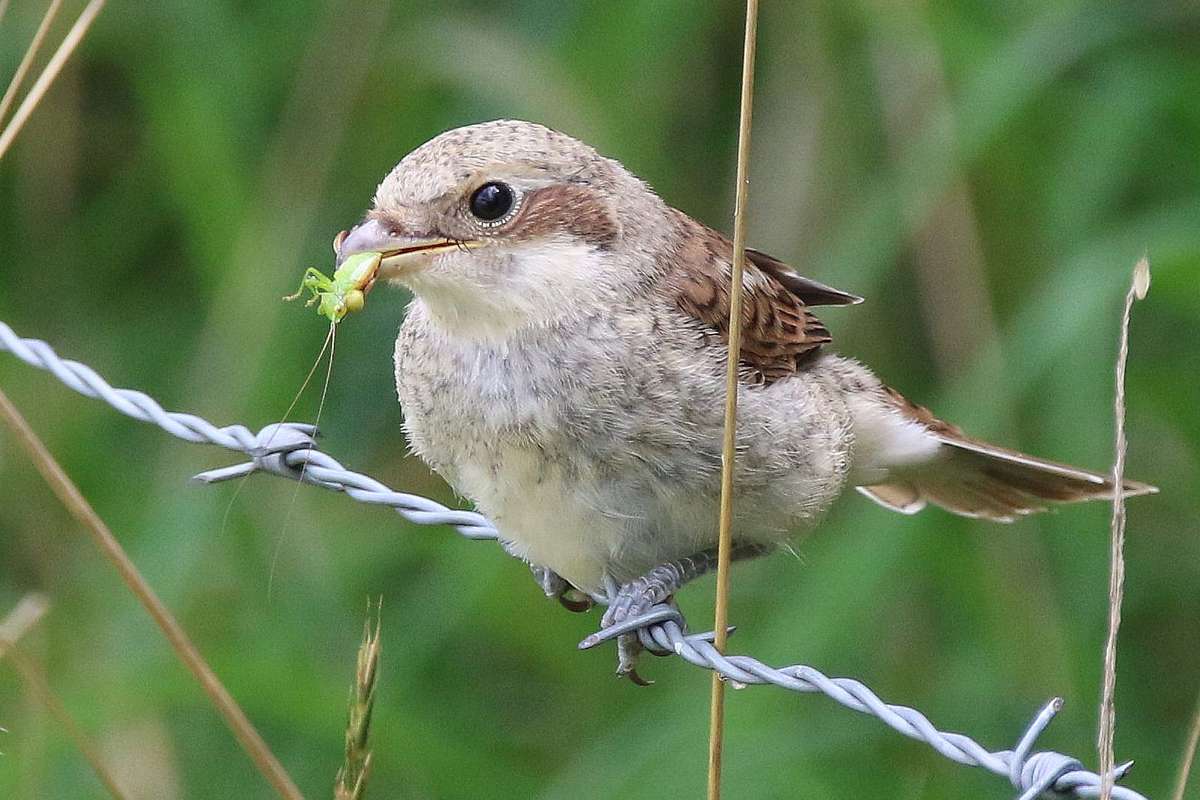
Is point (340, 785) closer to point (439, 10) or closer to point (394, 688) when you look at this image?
point (394, 688)

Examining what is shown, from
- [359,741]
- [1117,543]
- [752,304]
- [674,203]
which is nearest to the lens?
[1117,543]

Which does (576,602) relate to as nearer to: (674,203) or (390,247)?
(390,247)

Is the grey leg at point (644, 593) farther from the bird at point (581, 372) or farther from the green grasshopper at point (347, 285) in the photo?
the green grasshopper at point (347, 285)

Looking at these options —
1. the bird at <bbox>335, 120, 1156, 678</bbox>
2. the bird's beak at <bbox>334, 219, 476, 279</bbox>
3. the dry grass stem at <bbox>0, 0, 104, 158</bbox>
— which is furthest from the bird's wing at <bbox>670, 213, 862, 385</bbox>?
the dry grass stem at <bbox>0, 0, 104, 158</bbox>

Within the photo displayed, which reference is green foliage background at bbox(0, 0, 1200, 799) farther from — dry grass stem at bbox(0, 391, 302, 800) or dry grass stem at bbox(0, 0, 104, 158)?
dry grass stem at bbox(0, 391, 302, 800)

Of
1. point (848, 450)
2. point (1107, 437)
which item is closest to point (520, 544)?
point (848, 450)

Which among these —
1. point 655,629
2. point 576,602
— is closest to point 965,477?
point 576,602
